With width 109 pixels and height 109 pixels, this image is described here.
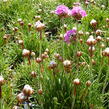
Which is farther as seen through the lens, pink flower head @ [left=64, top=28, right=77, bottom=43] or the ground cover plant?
pink flower head @ [left=64, top=28, right=77, bottom=43]

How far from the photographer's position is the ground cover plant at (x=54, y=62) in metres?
2.18

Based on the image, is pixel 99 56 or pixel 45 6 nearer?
pixel 99 56

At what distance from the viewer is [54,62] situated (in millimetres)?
2182

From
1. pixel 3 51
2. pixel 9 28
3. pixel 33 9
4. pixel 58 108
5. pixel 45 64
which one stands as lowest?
pixel 58 108

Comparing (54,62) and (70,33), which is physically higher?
(70,33)

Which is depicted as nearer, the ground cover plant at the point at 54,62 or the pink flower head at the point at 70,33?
the ground cover plant at the point at 54,62

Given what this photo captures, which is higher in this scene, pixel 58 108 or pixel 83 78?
pixel 83 78

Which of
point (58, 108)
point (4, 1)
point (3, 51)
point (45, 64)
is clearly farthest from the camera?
point (4, 1)

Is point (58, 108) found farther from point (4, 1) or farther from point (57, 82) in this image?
point (4, 1)

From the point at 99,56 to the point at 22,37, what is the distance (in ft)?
3.49

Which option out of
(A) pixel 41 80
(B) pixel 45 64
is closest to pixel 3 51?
(B) pixel 45 64

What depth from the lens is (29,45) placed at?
11.4ft

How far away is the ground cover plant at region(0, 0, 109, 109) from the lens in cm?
218

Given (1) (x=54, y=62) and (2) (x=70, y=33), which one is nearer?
(1) (x=54, y=62)
